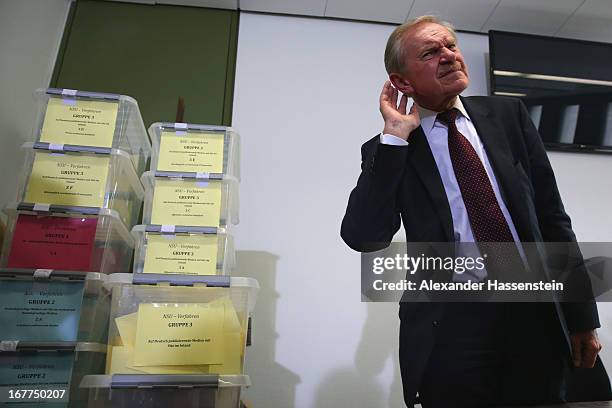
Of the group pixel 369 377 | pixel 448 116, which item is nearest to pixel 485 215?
pixel 448 116

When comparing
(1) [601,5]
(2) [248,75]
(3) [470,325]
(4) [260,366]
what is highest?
(1) [601,5]

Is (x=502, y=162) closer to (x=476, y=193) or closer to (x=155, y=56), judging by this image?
(x=476, y=193)

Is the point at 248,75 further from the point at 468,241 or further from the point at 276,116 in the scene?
the point at 468,241

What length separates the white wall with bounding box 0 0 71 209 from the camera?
1.81 metres

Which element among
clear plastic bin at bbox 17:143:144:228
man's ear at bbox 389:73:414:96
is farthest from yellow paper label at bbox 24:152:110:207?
man's ear at bbox 389:73:414:96

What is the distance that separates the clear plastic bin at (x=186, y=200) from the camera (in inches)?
61.1

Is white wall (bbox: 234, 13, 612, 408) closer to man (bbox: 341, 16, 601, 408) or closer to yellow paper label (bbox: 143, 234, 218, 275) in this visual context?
yellow paper label (bbox: 143, 234, 218, 275)

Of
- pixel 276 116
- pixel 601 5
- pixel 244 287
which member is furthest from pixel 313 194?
pixel 601 5

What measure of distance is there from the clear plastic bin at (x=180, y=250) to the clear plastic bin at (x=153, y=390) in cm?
35

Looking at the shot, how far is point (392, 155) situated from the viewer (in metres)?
1.10

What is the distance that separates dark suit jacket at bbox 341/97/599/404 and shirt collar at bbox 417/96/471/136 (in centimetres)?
2

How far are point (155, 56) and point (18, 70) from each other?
27.1 inches

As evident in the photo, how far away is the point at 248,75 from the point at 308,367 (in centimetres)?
151

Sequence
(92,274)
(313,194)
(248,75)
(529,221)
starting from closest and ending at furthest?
(529,221) → (92,274) → (313,194) → (248,75)
